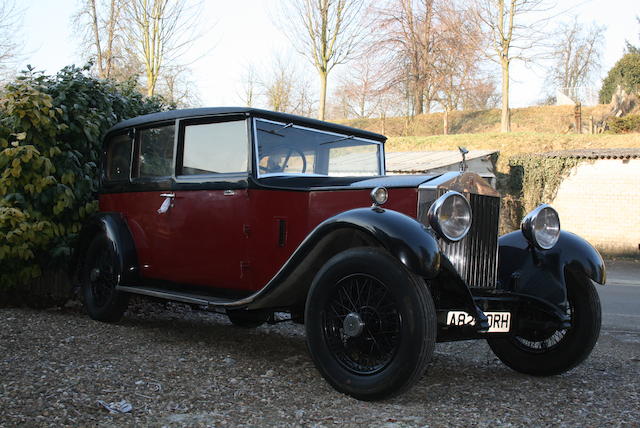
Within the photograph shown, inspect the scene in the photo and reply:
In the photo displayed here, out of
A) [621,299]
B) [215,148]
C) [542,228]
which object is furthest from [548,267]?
[621,299]

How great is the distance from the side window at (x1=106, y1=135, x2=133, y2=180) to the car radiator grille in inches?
127

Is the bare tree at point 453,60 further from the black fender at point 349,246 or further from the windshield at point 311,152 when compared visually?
the black fender at point 349,246

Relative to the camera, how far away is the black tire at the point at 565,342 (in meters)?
4.11

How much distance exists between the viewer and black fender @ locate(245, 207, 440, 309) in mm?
3289

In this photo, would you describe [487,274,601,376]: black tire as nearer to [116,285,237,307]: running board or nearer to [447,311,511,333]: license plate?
[447,311,511,333]: license plate

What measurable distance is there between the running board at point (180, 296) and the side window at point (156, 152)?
0.99 meters

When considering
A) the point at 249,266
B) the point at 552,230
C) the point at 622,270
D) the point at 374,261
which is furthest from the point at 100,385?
the point at 622,270

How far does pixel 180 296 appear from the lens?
15.4 feet

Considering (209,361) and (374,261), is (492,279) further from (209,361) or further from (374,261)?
(209,361)

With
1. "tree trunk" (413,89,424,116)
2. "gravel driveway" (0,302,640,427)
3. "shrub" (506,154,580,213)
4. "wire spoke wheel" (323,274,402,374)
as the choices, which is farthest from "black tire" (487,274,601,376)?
"tree trunk" (413,89,424,116)

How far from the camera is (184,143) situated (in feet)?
16.7

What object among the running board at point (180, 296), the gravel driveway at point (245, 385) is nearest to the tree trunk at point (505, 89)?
the gravel driveway at point (245, 385)

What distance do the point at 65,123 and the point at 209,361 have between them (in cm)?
346

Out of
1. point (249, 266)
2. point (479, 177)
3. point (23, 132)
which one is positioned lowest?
point (249, 266)
